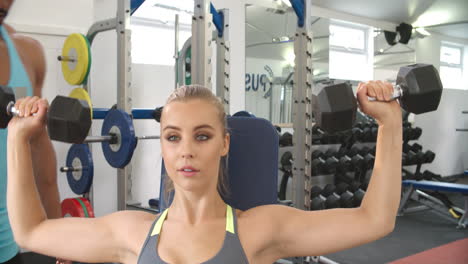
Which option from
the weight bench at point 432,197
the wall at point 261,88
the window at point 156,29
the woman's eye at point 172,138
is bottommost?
the weight bench at point 432,197

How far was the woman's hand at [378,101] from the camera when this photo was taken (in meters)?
0.93

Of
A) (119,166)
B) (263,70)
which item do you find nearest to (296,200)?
(119,166)

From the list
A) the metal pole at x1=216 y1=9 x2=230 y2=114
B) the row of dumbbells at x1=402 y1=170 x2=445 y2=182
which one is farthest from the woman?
the row of dumbbells at x1=402 y1=170 x2=445 y2=182

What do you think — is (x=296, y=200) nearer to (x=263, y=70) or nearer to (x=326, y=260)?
(x=326, y=260)

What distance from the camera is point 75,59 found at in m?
2.91

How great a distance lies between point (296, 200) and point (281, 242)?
1.69m

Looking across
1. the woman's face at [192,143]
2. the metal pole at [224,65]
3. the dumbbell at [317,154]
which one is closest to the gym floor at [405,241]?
the dumbbell at [317,154]

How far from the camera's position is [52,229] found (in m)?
1.07

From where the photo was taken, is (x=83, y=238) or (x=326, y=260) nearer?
(x=83, y=238)

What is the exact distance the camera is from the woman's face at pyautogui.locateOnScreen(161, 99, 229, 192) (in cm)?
97

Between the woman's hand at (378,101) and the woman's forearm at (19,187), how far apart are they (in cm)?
78

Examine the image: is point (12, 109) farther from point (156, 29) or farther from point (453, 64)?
point (453, 64)

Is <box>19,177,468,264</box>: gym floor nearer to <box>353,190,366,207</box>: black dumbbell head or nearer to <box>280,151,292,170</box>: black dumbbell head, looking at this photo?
<box>353,190,366,207</box>: black dumbbell head

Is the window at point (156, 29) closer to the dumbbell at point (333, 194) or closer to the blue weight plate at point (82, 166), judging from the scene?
the blue weight plate at point (82, 166)
